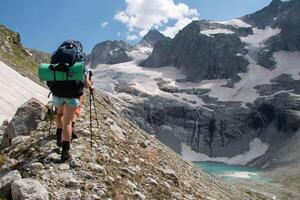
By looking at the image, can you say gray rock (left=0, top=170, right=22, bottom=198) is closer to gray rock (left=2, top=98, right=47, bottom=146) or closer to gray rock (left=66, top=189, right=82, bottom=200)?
gray rock (left=66, top=189, right=82, bottom=200)

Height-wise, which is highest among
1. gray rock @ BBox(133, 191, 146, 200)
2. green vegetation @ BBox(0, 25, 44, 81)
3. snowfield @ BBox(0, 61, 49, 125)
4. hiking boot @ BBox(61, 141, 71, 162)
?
green vegetation @ BBox(0, 25, 44, 81)

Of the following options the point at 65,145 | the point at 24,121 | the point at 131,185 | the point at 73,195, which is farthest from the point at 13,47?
the point at 73,195

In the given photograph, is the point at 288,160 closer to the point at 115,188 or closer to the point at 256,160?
the point at 256,160

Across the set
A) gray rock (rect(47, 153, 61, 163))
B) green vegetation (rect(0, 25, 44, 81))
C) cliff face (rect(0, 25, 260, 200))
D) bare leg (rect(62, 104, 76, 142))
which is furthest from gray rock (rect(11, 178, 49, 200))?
green vegetation (rect(0, 25, 44, 81))

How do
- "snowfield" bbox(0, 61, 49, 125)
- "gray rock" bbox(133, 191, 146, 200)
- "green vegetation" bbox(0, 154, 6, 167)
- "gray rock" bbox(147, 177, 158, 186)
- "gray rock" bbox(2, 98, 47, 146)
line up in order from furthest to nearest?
"snowfield" bbox(0, 61, 49, 125), "gray rock" bbox(2, 98, 47, 146), "gray rock" bbox(147, 177, 158, 186), "green vegetation" bbox(0, 154, 6, 167), "gray rock" bbox(133, 191, 146, 200)

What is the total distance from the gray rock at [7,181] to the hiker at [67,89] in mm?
1348

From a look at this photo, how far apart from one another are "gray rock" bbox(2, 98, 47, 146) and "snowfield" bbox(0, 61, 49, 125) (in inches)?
143

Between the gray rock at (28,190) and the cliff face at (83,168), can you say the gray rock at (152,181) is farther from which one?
the gray rock at (28,190)

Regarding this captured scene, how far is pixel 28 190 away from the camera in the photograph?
827 centimetres

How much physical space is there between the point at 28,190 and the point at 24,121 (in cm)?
570

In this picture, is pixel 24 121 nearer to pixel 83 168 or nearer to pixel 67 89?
pixel 67 89

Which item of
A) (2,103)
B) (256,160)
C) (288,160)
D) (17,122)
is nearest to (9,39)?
(2,103)

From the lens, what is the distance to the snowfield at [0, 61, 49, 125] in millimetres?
18156

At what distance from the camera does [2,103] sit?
18.4m
